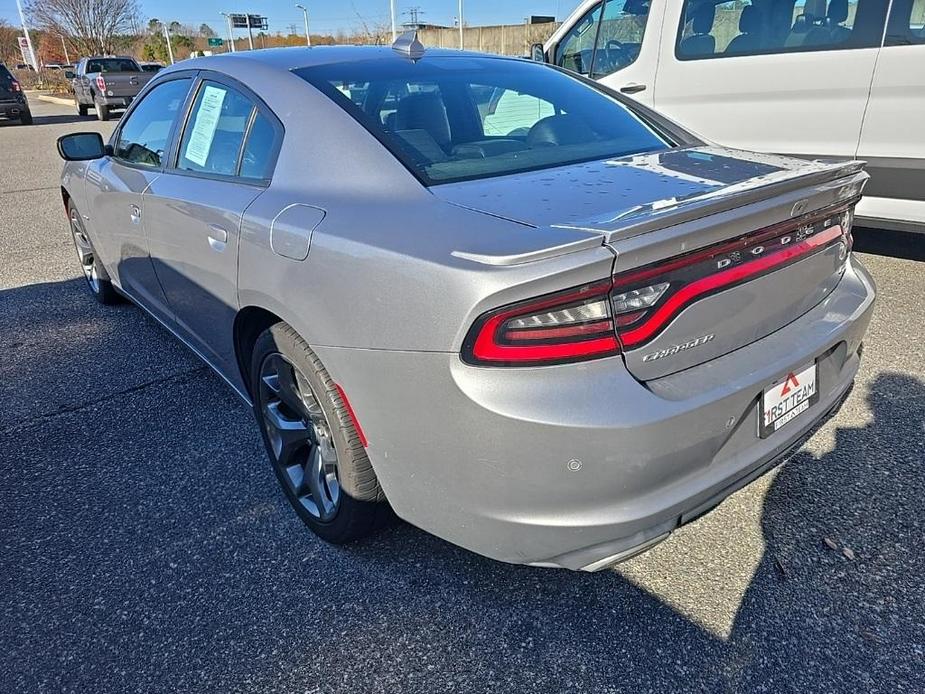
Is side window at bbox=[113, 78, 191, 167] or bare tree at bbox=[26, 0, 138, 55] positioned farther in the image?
bare tree at bbox=[26, 0, 138, 55]

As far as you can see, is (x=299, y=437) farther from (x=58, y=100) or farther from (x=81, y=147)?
(x=58, y=100)

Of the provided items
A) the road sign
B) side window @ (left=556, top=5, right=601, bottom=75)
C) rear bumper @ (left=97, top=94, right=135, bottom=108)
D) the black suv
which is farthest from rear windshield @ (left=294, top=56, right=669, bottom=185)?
the road sign

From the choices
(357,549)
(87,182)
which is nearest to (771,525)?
(357,549)

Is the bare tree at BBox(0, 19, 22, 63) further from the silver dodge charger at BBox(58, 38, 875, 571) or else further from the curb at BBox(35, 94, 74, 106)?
the silver dodge charger at BBox(58, 38, 875, 571)

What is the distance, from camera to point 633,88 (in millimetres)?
5648

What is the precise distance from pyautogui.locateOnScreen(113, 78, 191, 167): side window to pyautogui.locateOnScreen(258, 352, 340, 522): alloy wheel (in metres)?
1.40

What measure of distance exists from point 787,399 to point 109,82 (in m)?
20.5

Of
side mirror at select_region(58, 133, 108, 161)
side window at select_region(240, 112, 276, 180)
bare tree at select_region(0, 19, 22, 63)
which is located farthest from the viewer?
bare tree at select_region(0, 19, 22, 63)

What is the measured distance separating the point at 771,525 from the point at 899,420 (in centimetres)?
102

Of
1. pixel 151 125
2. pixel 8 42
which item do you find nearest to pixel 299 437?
pixel 151 125

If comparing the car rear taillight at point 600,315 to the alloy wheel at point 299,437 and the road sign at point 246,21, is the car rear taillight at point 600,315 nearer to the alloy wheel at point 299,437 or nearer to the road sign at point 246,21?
the alloy wheel at point 299,437

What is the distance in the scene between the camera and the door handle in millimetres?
5613

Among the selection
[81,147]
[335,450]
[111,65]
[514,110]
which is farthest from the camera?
[111,65]

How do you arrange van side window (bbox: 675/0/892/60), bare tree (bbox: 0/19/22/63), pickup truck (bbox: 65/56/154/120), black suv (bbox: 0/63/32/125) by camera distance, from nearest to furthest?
van side window (bbox: 675/0/892/60)
black suv (bbox: 0/63/32/125)
pickup truck (bbox: 65/56/154/120)
bare tree (bbox: 0/19/22/63)
